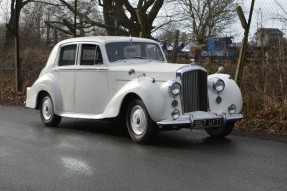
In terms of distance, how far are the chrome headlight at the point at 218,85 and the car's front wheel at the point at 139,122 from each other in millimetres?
1342

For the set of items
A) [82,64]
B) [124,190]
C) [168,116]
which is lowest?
[124,190]

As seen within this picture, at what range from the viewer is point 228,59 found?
11.7 meters

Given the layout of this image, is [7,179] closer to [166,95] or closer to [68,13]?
[166,95]

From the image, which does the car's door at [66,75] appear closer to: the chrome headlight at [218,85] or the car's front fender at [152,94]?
the car's front fender at [152,94]

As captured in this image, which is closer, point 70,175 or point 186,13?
point 70,175

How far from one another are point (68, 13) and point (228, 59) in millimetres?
14945

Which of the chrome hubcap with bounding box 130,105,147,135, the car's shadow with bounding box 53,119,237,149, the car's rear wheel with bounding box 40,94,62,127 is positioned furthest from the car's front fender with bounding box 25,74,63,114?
the chrome hubcap with bounding box 130,105,147,135

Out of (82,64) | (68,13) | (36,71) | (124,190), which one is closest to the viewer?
(124,190)

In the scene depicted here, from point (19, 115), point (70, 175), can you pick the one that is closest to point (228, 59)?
point (19, 115)

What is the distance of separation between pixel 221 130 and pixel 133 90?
1.75 meters

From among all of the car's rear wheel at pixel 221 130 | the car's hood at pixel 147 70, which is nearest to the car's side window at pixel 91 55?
the car's hood at pixel 147 70

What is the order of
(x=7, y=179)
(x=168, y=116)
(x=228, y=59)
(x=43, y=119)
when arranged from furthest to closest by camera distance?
(x=228, y=59) < (x=43, y=119) < (x=168, y=116) < (x=7, y=179)

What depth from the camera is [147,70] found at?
340 inches

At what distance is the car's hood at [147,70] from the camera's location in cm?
831
